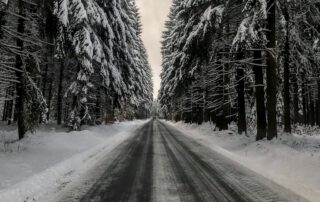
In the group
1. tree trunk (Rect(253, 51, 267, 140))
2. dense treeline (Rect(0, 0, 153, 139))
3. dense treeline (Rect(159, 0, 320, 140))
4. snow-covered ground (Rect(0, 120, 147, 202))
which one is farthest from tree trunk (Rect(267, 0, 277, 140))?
dense treeline (Rect(0, 0, 153, 139))

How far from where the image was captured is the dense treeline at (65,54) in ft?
42.6

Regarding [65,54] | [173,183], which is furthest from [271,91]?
[65,54]

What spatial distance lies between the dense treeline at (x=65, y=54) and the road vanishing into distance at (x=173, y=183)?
12.9ft

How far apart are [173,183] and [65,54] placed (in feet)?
36.0

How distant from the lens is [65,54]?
17.6m

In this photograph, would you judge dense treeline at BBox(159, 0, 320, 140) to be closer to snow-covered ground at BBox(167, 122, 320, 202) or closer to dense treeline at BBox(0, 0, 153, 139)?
snow-covered ground at BBox(167, 122, 320, 202)

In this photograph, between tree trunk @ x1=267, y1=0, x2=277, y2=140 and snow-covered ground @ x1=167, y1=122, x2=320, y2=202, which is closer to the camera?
snow-covered ground @ x1=167, y1=122, x2=320, y2=202

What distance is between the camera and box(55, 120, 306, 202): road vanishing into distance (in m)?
7.42

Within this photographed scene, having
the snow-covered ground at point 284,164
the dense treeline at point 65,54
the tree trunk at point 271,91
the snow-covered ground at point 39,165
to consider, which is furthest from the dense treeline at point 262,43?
the snow-covered ground at point 39,165

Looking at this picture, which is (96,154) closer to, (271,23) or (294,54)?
(271,23)

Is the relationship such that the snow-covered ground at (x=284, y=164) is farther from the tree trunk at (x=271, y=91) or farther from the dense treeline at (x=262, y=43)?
the dense treeline at (x=262, y=43)

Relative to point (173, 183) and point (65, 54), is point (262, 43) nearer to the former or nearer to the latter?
point (173, 183)

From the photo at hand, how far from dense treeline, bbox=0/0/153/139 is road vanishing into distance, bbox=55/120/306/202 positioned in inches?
155

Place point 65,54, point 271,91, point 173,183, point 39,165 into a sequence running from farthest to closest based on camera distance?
1. point 65,54
2. point 271,91
3. point 39,165
4. point 173,183
